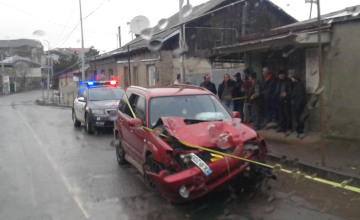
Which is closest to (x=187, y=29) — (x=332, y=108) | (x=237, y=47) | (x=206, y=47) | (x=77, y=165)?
(x=206, y=47)

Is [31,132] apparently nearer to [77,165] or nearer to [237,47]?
[77,165]

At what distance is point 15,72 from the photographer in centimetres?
8094

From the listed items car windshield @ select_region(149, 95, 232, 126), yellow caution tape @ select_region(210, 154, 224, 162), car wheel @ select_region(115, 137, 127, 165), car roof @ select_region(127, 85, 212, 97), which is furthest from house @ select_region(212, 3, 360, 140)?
yellow caution tape @ select_region(210, 154, 224, 162)

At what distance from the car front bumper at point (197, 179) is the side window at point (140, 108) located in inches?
65.4

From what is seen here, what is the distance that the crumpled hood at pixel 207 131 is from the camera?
561 cm

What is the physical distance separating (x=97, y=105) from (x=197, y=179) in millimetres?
9029

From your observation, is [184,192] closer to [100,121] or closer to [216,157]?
[216,157]

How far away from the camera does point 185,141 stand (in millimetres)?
5582

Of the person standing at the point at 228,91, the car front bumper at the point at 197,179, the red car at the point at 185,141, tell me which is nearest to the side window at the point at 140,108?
the red car at the point at 185,141

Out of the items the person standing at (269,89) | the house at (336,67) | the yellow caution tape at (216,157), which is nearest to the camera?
the yellow caution tape at (216,157)

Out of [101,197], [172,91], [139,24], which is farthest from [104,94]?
[101,197]

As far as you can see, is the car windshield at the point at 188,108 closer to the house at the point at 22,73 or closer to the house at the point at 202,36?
the house at the point at 202,36

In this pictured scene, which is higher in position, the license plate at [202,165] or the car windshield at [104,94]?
the car windshield at [104,94]

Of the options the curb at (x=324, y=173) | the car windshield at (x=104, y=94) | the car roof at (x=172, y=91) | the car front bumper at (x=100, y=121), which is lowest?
the curb at (x=324, y=173)
